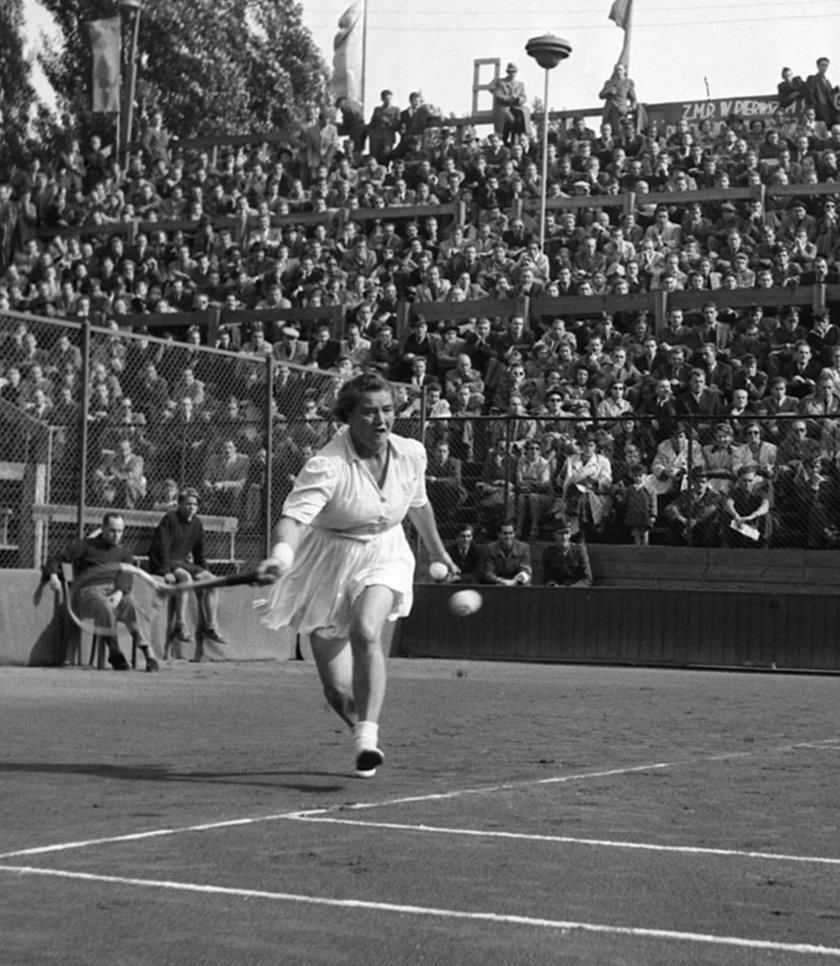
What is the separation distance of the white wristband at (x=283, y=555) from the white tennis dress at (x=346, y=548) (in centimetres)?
52

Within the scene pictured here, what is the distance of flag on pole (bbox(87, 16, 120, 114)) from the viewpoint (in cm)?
4197

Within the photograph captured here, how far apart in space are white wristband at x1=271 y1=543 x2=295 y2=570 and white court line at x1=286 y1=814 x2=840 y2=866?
1.25 m

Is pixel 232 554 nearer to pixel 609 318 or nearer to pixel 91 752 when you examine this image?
pixel 609 318

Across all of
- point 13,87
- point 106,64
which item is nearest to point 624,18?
point 106,64

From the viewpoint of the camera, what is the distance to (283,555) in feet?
26.0

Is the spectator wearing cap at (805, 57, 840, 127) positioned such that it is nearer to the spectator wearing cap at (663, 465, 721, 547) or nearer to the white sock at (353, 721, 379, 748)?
the spectator wearing cap at (663, 465, 721, 547)

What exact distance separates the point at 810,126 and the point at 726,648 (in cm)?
1062

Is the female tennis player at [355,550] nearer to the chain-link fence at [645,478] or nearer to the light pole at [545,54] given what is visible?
the chain-link fence at [645,478]

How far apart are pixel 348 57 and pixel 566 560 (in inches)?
832

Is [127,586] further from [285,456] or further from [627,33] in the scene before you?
[627,33]

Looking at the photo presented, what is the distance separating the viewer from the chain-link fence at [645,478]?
20.4 meters

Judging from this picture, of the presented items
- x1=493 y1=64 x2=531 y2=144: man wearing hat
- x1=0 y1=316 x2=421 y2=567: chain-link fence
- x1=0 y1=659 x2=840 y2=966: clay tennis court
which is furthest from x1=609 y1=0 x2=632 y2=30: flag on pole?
x1=0 y1=659 x2=840 y2=966: clay tennis court

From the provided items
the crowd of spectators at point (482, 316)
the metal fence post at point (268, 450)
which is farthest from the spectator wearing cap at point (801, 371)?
the metal fence post at point (268, 450)

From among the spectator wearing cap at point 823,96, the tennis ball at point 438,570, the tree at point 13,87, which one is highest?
the tree at point 13,87
